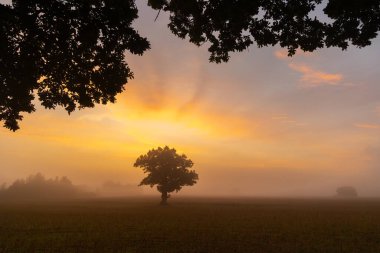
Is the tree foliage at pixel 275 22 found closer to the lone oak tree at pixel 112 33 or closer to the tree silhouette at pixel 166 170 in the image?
the lone oak tree at pixel 112 33

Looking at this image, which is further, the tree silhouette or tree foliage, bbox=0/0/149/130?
the tree silhouette

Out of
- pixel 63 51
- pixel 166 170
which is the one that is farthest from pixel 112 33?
pixel 166 170

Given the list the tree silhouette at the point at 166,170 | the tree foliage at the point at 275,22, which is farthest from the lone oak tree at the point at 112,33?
the tree silhouette at the point at 166,170

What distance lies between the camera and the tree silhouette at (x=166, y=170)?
8700 centimetres

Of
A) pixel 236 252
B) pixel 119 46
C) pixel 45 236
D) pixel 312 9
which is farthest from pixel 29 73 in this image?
pixel 45 236

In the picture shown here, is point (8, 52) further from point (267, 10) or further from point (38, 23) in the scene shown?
point (267, 10)

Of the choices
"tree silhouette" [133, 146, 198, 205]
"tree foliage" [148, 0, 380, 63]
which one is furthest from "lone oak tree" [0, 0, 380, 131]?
"tree silhouette" [133, 146, 198, 205]

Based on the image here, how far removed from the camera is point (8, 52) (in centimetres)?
1178

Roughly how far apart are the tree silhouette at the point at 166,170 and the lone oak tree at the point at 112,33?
74635 millimetres

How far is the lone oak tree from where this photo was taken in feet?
37.2

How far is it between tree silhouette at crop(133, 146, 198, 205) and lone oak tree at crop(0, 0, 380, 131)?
7463 centimetres

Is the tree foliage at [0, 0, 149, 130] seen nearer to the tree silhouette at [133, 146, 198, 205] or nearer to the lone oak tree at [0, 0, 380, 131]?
the lone oak tree at [0, 0, 380, 131]

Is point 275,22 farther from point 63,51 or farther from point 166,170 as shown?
point 166,170

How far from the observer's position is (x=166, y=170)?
87125mm
